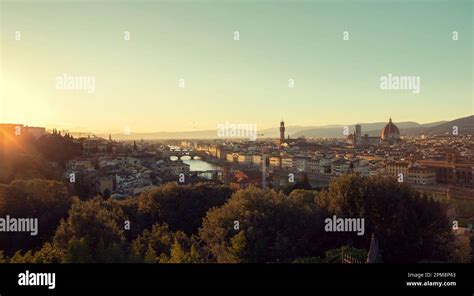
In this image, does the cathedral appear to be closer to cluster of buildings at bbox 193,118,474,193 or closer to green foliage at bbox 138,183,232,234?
cluster of buildings at bbox 193,118,474,193

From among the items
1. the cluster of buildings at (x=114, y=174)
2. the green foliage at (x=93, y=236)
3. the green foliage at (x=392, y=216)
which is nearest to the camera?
the green foliage at (x=93, y=236)

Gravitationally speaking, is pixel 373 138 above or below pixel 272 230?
above

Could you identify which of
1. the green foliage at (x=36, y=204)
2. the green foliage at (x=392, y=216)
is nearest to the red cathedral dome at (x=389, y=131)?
the green foliage at (x=392, y=216)

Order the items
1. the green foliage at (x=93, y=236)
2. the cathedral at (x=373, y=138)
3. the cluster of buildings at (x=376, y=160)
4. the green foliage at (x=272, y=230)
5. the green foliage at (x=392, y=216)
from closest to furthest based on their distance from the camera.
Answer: the green foliage at (x=93, y=236) < the green foliage at (x=272, y=230) < the green foliage at (x=392, y=216) < the cluster of buildings at (x=376, y=160) < the cathedral at (x=373, y=138)

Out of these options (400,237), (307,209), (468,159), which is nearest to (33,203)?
(307,209)

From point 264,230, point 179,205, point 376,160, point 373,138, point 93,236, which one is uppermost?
point 373,138

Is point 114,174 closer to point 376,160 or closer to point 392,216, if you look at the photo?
point 376,160

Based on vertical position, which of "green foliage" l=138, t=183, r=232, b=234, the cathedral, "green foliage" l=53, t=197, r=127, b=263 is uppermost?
the cathedral

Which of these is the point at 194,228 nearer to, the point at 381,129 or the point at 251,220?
the point at 251,220

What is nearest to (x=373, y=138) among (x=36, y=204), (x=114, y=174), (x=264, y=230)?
(x=114, y=174)

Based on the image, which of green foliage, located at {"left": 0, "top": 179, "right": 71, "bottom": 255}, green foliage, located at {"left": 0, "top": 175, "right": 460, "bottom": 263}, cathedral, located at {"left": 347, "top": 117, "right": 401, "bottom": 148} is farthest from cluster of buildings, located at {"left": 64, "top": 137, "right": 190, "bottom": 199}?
cathedral, located at {"left": 347, "top": 117, "right": 401, "bottom": 148}

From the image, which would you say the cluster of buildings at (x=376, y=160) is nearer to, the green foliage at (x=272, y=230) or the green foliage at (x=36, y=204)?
the green foliage at (x=272, y=230)
